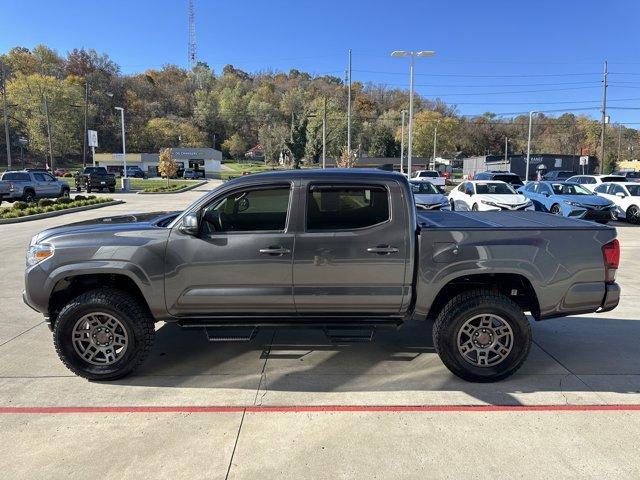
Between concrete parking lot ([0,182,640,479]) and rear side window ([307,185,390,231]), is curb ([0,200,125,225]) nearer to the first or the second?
concrete parking lot ([0,182,640,479])

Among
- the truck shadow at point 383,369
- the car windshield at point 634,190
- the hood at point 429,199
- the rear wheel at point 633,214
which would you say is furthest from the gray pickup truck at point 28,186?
the car windshield at point 634,190

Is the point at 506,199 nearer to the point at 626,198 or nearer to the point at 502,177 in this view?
the point at 626,198

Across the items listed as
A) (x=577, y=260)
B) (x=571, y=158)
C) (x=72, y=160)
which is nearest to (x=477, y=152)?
(x=571, y=158)

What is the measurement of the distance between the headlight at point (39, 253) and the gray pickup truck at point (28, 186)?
24.1 meters

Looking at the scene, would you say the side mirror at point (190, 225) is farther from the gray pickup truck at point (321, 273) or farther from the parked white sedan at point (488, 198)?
the parked white sedan at point (488, 198)

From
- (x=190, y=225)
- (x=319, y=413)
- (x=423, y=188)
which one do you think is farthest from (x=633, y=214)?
(x=190, y=225)

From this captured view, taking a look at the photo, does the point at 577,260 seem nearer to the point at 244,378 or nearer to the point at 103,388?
the point at 244,378

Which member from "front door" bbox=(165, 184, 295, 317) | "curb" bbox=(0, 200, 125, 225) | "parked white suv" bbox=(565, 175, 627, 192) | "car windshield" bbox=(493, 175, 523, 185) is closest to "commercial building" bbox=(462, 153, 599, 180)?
"car windshield" bbox=(493, 175, 523, 185)

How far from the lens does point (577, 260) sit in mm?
4129

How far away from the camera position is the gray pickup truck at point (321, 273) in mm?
4062

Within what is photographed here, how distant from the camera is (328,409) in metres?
3.75

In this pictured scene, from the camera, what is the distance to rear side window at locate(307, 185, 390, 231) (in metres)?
4.16

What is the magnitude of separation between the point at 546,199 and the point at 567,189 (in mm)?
992

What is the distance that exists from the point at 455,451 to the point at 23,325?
17.4ft
